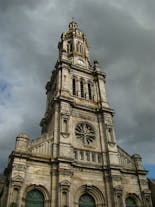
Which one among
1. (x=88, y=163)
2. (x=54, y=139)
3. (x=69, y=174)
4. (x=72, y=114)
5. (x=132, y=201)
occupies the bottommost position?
(x=132, y=201)

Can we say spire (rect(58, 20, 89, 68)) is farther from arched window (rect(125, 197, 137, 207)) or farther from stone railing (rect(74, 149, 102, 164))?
arched window (rect(125, 197, 137, 207))

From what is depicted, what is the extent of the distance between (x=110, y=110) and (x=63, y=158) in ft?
30.5

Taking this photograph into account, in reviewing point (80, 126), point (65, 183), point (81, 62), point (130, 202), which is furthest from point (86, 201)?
point (81, 62)

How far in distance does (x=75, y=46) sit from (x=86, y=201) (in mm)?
23729

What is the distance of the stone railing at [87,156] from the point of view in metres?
20.9

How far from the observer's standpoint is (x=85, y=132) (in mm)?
23312

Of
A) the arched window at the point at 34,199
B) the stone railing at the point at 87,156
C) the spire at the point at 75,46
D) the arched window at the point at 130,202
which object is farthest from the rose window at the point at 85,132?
the spire at the point at 75,46

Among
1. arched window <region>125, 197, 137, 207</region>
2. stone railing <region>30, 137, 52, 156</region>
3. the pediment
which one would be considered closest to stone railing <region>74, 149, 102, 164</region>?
stone railing <region>30, 137, 52, 156</region>

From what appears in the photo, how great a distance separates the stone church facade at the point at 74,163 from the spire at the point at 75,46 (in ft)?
16.2

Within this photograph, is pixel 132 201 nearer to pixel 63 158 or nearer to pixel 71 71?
pixel 63 158

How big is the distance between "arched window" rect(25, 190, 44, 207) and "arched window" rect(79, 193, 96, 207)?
11.3 ft

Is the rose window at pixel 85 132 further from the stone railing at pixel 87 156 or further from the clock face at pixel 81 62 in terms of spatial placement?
the clock face at pixel 81 62

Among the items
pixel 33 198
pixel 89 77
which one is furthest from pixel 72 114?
pixel 33 198

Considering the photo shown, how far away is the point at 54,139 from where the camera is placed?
68.8 ft
